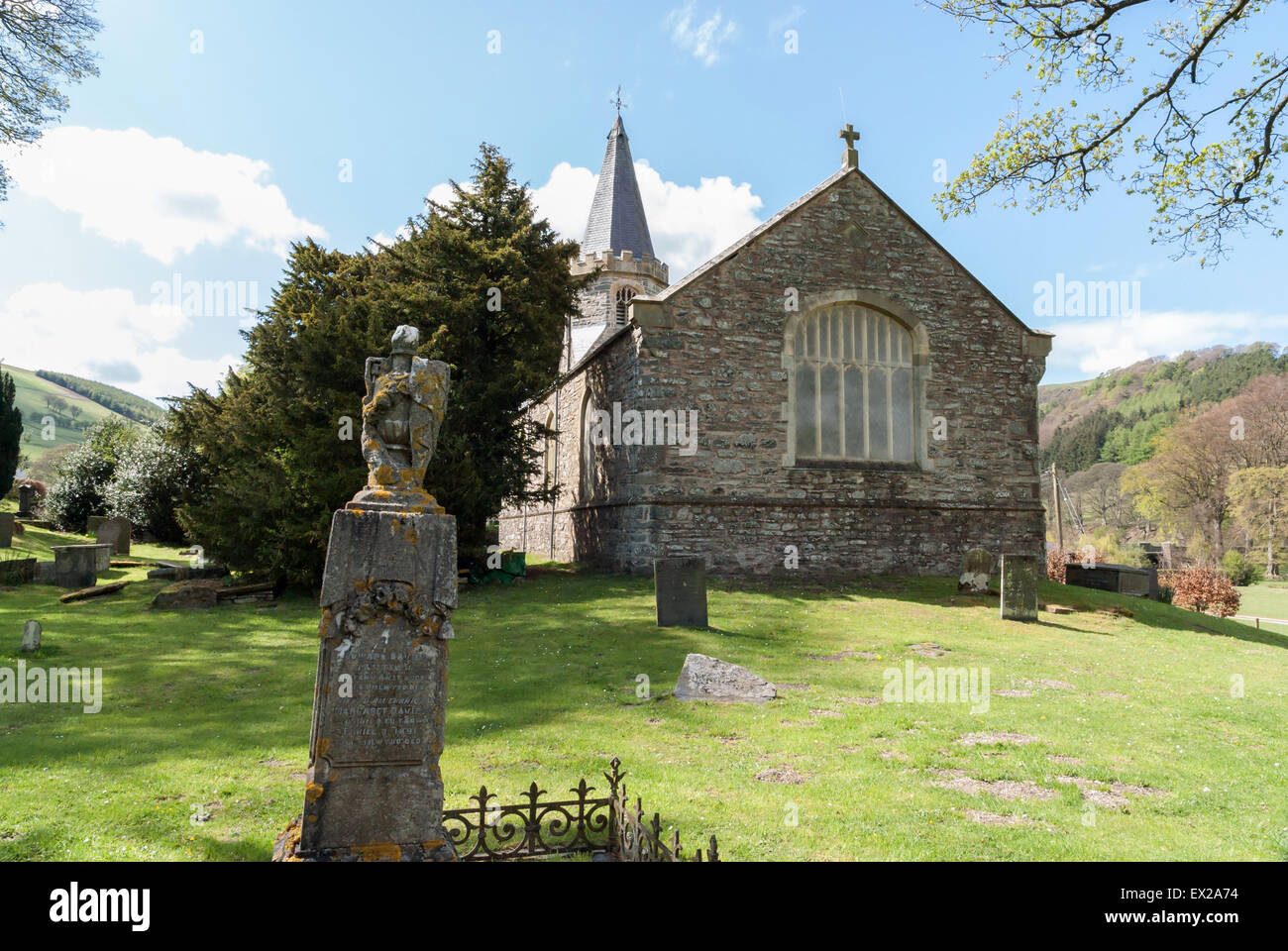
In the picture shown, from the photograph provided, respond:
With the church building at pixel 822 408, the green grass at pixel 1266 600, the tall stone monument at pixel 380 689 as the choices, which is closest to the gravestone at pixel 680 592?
the church building at pixel 822 408

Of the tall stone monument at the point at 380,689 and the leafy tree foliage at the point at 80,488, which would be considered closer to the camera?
the tall stone monument at the point at 380,689

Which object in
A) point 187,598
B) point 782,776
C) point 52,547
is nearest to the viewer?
point 782,776

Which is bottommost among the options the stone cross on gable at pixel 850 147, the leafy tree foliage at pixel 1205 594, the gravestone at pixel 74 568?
the leafy tree foliage at pixel 1205 594

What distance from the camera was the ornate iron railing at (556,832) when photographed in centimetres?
441

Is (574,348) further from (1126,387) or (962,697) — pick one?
(1126,387)

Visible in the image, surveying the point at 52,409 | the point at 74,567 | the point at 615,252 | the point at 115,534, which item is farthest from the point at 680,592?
the point at 52,409

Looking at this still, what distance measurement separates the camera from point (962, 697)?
28.4ft

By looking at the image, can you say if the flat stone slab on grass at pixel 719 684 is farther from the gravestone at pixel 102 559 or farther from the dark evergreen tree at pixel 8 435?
the dark evergreen tree at pixel 8 435

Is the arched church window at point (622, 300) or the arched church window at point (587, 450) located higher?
the arched church window at point (622, 300)

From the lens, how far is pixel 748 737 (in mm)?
7066

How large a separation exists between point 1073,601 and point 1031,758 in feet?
35.5

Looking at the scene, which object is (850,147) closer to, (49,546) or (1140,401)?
(49,546)

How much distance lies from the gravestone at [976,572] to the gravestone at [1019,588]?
1915 millimetres

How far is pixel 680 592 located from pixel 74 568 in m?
15.0
